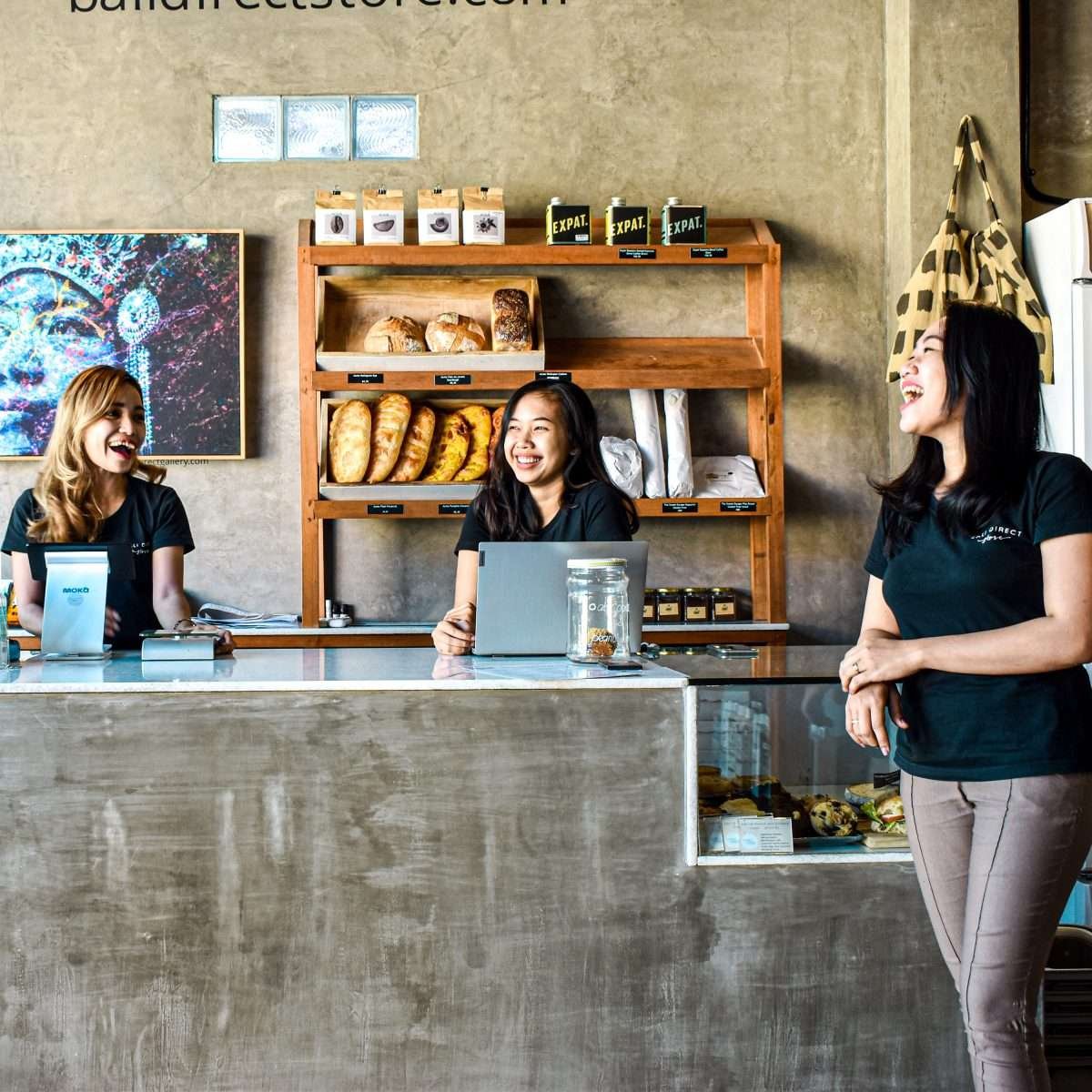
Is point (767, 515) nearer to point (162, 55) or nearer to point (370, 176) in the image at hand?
point (370, 176)

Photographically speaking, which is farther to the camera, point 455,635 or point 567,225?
point 567,225

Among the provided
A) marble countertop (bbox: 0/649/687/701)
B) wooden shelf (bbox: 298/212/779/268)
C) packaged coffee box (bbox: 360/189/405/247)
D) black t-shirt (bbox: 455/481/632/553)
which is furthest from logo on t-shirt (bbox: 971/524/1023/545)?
packaged coffee box (bbox: 360/189/405/247)

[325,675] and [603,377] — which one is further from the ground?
[603,377]

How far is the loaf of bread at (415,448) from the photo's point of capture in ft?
13.5

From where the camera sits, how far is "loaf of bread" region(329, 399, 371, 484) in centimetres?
405

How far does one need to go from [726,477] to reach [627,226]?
92 centimetres

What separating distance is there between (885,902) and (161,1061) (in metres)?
1.28

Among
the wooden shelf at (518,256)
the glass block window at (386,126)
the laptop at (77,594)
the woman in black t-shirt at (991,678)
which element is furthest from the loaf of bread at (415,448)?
the woman in black t-shirt at (991,678)

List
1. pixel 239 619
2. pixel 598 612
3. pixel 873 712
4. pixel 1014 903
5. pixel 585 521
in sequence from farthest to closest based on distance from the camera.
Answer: pixel 239 619, pixel 585 521, pixel 598 612, pixel 873 712, pixel 1014 903

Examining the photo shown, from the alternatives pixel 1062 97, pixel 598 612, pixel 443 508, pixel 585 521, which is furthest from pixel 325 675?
pixel 1062 97

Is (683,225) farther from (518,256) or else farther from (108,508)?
(108,508)

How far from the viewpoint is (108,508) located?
2977 millimetres

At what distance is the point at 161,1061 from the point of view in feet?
6.98

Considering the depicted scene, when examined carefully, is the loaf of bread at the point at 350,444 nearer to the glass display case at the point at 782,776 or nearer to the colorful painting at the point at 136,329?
the colorful painting at the point at 136,329
